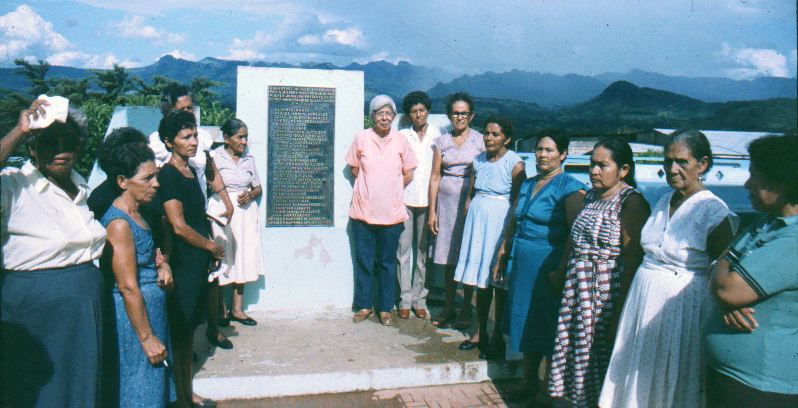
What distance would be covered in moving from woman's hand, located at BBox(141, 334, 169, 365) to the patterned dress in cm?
223

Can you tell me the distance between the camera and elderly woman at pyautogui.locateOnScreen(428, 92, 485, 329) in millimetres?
4270

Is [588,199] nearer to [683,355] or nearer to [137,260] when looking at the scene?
[683,355]

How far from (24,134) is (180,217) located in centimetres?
98

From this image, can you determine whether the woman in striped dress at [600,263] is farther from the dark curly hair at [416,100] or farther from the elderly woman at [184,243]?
the elderly woman at [184,243]

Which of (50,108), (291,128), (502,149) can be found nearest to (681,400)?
(502,149)

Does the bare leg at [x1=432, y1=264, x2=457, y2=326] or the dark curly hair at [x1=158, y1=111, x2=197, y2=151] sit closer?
the dark curly hair at [x1=158, y1=111, x2=197, y2=151]

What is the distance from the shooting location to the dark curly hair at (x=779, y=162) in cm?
188

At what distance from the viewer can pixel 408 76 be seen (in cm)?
664

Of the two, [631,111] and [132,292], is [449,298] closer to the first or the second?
[132,292]

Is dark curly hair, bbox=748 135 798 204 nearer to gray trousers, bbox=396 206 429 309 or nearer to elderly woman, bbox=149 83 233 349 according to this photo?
gray trousers, bbox=396 206 429 309

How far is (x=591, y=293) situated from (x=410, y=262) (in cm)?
220

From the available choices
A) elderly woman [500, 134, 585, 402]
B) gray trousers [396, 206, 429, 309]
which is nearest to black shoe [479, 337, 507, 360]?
elderly woman [500, 134, 585, 402]

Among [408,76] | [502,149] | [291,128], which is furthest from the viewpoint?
[408,76]

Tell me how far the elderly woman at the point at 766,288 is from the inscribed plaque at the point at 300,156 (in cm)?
353
